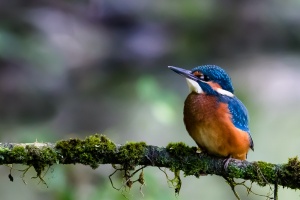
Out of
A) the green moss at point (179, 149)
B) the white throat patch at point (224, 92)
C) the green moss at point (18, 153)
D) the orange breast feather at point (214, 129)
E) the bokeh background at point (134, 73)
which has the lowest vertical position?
the green moss at point (18, 153)

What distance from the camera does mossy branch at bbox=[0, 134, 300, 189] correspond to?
308 cm

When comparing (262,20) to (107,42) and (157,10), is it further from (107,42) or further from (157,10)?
(107,42)

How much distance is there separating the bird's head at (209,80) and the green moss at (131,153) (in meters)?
0.74

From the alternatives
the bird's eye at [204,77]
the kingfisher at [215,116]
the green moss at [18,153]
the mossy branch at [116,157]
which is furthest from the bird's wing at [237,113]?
the green moss at [18,153]

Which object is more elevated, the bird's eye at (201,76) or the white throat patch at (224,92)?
the bird's eye at (201,76)

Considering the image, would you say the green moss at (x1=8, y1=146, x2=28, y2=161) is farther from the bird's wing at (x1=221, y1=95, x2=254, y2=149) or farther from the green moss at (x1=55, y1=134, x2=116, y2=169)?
the bird's wing at (x1=221, y1=95, x2=254, y2=149)

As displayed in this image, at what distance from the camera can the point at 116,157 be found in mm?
3164

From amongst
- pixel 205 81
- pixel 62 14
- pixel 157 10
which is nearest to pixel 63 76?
pixel 62 14

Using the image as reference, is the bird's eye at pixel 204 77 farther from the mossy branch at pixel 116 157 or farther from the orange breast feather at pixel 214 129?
the mossy branch at pixel 116 157

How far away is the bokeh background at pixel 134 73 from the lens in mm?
6090

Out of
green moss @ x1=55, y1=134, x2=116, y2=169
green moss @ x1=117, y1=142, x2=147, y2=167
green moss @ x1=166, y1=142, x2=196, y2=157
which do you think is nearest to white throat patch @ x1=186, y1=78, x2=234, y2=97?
green moss @ x1=166, y1=142, x2=196, y2=157

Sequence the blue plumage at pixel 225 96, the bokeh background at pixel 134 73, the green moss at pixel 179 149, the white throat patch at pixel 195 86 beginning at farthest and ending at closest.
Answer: the bokeh background at pixel 134 73, the white throat patch at pixel 195 86, the blue plumage at pixel 225 96, the green moss at pixel 179 149

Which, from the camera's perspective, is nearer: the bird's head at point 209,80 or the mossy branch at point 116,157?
the mossy branch at point 116,157

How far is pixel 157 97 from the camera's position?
6.04 m
